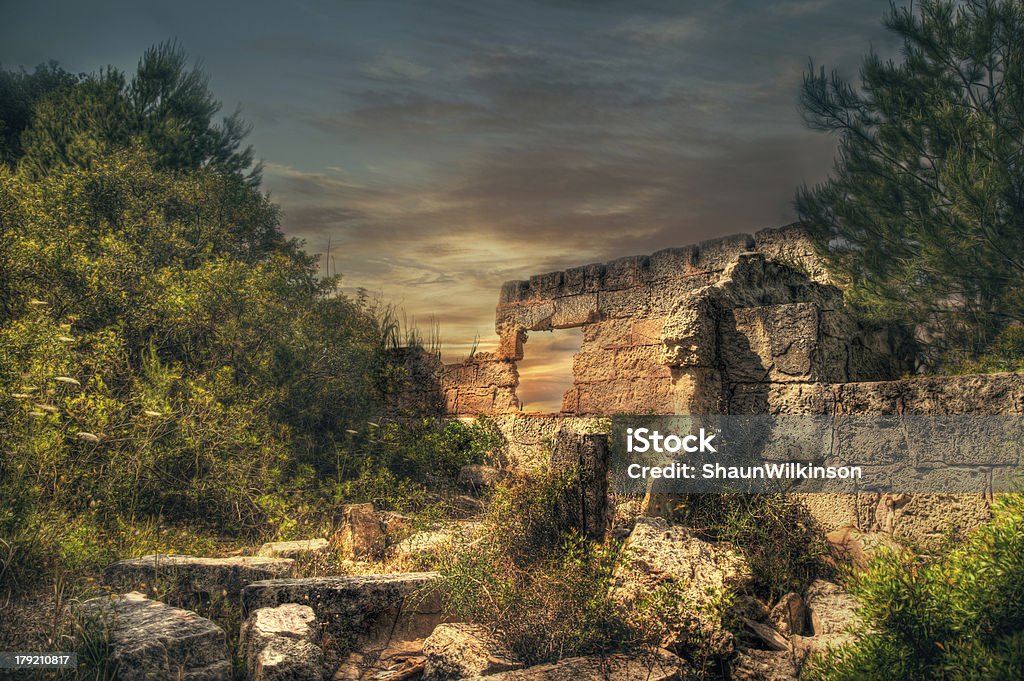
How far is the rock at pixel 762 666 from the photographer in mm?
4379

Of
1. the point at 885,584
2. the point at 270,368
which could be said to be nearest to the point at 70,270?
the point at 270,368

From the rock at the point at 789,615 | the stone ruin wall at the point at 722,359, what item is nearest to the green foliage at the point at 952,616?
the rock at the point at 789,615

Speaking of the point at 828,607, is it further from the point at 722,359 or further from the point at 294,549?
the point at 294,549

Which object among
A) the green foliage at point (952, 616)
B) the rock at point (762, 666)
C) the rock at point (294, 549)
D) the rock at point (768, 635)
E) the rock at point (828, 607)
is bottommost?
the rock at point (762, 666)

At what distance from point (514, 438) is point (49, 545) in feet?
17.9

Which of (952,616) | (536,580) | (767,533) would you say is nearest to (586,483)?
(536,580)

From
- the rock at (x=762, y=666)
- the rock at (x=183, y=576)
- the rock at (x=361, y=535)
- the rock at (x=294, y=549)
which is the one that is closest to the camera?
the rock at (x=762, y=666)

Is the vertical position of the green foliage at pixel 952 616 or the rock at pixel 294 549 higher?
the green foliage at pixel 952 616

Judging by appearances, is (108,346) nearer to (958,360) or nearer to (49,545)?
(49,545)

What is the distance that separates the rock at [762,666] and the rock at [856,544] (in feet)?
4.02

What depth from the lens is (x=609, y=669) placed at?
4297 millimetres

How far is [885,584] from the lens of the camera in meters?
3.82

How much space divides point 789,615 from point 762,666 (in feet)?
2.62

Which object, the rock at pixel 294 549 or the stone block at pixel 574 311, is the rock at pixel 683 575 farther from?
the stone block at pixel 574 311
